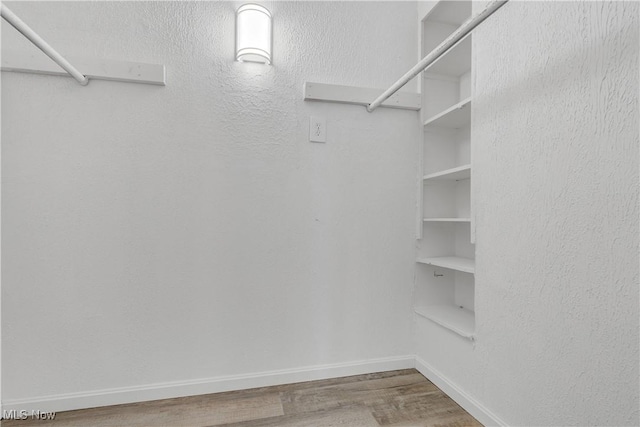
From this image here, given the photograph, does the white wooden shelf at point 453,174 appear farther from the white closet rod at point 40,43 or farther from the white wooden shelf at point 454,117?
the white closet rod at point 40,43

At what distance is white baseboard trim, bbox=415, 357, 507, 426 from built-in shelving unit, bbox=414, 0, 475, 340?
0.90 ft

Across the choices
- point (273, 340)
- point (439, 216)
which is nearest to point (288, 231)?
point (273, 340)

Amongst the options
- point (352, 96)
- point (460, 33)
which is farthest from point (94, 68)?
point (460, 33)

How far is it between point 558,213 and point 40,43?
74.4 inches

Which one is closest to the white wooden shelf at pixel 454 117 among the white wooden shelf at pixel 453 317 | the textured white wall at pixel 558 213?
the textured white wall at pixel 558 213

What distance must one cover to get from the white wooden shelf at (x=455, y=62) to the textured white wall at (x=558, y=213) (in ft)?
0.71

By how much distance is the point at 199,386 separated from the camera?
146 cm

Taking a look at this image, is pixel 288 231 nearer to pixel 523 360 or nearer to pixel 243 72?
pixel 243 72

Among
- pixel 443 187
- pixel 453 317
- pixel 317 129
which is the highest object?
pixel 317 129

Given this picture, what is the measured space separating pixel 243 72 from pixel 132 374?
161 cm

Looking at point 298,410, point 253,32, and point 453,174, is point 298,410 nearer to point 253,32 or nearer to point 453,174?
point 453,174

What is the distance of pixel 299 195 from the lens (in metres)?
1.59

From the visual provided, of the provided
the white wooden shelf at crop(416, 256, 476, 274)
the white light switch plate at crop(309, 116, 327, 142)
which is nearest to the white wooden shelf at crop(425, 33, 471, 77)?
the white light switch plate at crop(309, 116, 327, 142)

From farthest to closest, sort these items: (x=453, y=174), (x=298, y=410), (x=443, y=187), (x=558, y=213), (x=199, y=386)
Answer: (x=443, y=187)
(x=453, y=174)
(x=199, y=386)
(x=298, y=410)
(x=558, y=213)
